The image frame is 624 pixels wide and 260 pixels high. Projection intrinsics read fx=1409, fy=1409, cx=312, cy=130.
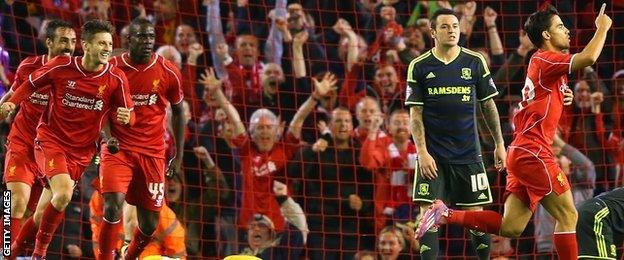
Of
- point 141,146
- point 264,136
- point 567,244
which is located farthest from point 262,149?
point 567,244

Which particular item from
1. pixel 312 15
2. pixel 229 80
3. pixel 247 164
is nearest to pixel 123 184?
pixel 247 164

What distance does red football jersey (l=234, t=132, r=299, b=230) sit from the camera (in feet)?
43.7

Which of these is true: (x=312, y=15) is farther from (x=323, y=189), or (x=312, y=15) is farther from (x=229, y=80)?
(x=323, y=189)

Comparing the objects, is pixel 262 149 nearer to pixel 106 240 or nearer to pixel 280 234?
pixel 280 234

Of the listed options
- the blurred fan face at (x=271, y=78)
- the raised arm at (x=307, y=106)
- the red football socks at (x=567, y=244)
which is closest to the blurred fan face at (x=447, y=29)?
the red football socks at (x=567, y=244)

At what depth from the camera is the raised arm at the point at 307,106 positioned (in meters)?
13.8

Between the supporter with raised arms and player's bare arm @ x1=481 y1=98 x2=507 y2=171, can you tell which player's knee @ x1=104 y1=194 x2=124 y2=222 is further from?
player's bare arm @ x1=481 y1=98 x2=507 y2=171

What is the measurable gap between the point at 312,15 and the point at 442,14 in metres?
5.40

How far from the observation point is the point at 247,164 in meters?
13.5

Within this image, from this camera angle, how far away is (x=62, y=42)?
10.8 m

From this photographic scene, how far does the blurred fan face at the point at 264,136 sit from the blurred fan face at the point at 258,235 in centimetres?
99

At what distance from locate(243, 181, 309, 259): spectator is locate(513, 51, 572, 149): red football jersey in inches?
143

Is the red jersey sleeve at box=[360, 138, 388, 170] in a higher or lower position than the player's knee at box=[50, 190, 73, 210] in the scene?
higher

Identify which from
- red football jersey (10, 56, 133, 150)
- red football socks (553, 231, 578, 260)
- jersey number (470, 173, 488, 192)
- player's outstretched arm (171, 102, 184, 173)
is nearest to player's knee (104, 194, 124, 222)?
red football jersey (10, 56, 133, 150)
